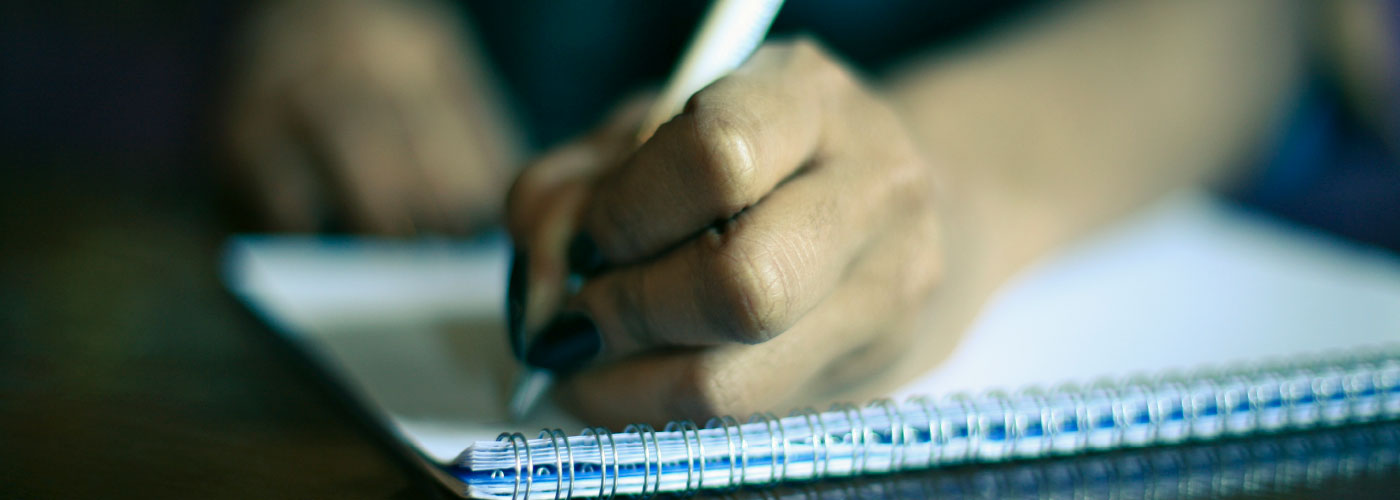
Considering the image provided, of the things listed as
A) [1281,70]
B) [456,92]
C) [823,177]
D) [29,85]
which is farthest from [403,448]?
[29,85]

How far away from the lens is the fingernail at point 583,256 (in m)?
0.25

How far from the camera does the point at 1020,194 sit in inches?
16.7

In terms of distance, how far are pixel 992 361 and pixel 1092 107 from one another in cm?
28

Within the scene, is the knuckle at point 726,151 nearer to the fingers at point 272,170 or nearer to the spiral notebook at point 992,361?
the spiral notebook at point 992,361

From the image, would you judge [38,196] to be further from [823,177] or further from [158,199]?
[823,177]

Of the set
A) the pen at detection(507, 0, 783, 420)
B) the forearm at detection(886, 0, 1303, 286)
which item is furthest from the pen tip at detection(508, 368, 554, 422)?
the forearm at detection(886, 0, 1303, 286)

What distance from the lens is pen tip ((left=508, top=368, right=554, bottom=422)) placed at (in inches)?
9.7

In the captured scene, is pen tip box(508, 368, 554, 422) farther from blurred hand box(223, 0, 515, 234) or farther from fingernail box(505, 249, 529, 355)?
blurred hand box(223, 0, 515, 234)

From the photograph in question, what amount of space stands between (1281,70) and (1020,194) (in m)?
0.30

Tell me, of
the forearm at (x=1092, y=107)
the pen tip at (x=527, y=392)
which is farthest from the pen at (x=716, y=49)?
the forearm at (x=1092, y=107)

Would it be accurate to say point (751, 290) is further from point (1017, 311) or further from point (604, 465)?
point (1017, 311)

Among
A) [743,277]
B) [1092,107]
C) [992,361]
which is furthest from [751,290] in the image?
[1092,107]

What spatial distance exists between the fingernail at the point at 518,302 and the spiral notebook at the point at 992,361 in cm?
2

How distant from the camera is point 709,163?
0.20 metres
